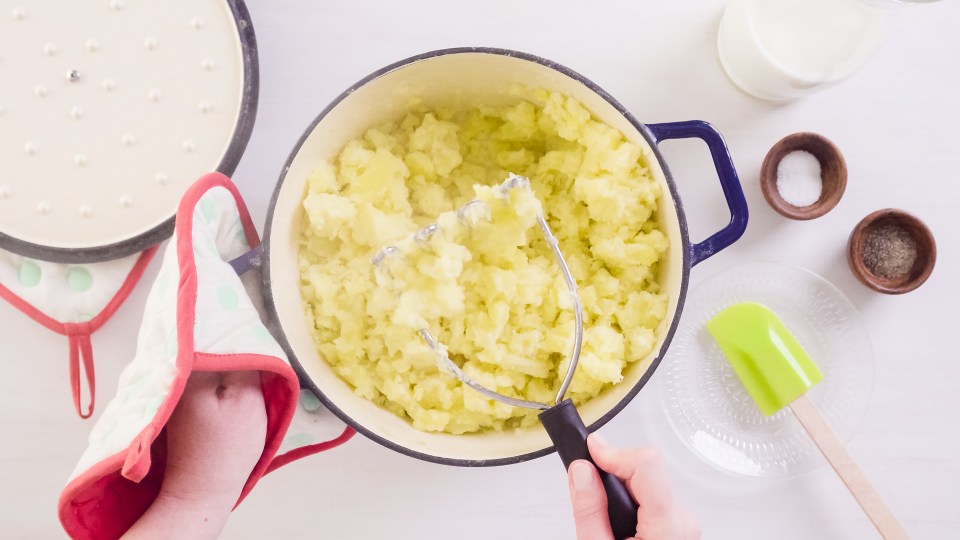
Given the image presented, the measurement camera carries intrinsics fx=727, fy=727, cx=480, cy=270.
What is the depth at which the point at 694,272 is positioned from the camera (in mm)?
877

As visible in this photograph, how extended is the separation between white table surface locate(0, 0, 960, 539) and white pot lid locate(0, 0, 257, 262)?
0.07 meters

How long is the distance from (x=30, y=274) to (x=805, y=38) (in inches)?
35.4

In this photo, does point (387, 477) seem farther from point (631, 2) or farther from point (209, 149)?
point (631, 2)

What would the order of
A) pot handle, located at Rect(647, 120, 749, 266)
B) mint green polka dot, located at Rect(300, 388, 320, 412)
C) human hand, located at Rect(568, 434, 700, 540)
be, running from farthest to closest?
mint green polka dot, located at Rect(300, 388, 320, 412) → pot handle, located at Rect(647, 120, 749, 266) → human hand, located at Rect(568, 434, 700, 540)

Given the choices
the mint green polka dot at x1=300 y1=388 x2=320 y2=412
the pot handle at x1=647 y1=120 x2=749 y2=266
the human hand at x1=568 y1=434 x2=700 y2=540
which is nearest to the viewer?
the human hand at x1=568 y1=434 x2=700 y2=540

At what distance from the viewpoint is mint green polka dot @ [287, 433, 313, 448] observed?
2.72ft

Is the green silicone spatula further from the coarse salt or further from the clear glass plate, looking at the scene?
the coarse salt

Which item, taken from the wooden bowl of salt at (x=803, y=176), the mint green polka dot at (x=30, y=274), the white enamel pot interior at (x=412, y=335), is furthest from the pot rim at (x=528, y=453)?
the mint green polka dot at (x=30, y=274)

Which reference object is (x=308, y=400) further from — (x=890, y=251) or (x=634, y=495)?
(x=890, y=251)

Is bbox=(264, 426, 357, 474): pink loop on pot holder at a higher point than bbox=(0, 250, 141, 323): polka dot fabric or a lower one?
lower

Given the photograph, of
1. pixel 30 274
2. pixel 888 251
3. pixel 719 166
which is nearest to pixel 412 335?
pixel 719 166

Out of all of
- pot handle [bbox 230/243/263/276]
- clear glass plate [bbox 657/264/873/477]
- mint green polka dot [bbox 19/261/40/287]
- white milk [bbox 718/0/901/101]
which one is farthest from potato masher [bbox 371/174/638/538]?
mint green polka dot [bbox 19/261/40/287]

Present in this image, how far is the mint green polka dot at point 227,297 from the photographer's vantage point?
2.11ft

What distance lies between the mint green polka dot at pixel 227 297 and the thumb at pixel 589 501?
0.33 meters
